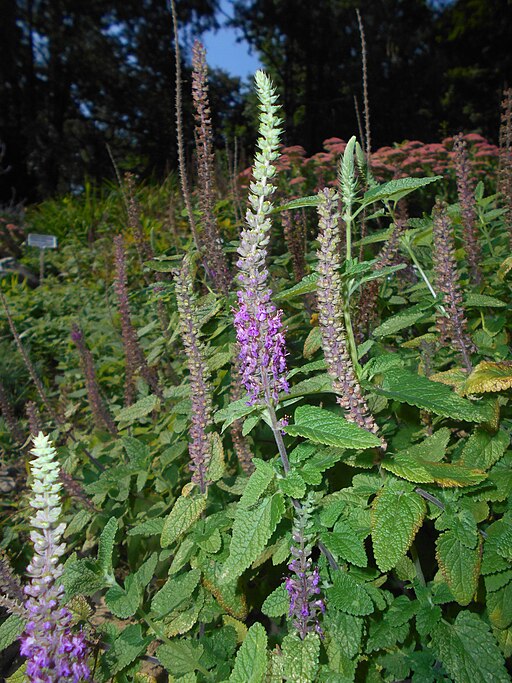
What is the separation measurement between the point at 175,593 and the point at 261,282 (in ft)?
3.06

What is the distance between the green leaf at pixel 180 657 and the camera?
1.43 meters

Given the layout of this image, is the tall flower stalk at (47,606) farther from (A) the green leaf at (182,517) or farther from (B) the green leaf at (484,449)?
(B) the green leaf at (484,449)

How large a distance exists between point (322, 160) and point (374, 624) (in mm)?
6556

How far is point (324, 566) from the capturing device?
1397 millimetres

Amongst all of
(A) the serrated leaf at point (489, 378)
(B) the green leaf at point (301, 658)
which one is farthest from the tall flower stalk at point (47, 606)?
(A) the serrated leaf at point (489, 378)

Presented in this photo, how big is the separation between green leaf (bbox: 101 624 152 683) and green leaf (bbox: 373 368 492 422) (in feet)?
3.06

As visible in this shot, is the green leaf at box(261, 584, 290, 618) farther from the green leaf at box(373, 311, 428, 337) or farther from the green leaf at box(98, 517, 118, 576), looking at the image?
the green leaf at box(373, 311, 428, 337)

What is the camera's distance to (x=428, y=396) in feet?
3.96

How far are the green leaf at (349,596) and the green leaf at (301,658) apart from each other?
0.09 metres

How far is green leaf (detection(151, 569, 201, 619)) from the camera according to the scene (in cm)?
149

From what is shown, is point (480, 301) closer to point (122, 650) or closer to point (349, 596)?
point (349, 596)

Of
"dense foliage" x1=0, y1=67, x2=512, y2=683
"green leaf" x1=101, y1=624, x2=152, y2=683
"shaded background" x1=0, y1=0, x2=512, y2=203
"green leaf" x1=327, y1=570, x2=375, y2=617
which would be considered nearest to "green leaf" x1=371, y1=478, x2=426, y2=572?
"dense foliage" x1=0, y1=67, x2=512, y2=683

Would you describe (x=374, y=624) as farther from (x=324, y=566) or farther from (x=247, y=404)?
(x=247, y=404)

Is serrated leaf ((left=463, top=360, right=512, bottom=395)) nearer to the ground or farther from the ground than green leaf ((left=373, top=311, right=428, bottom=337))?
nearer to the ground
